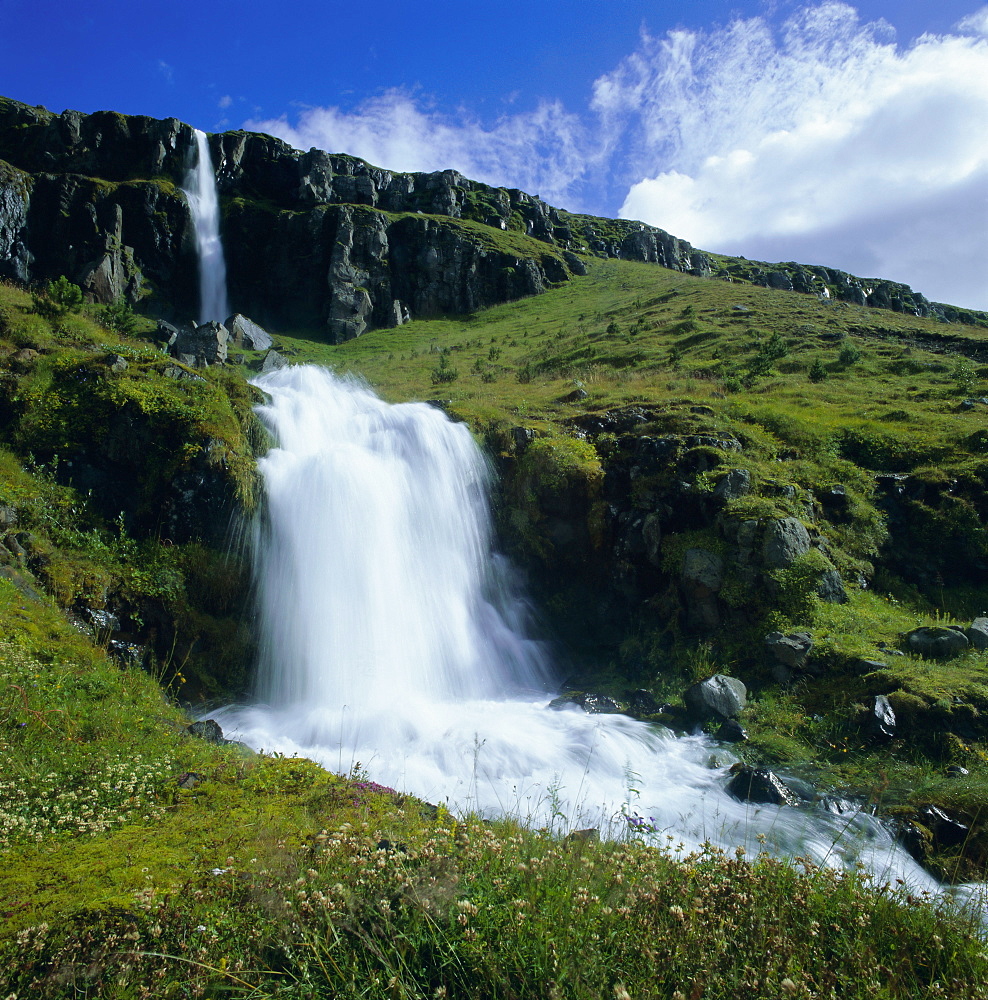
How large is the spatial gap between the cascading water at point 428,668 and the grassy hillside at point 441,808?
2.62ft

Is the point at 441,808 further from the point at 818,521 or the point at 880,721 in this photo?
the point at 818,521

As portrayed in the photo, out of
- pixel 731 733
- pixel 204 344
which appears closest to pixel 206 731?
pixel 731 733

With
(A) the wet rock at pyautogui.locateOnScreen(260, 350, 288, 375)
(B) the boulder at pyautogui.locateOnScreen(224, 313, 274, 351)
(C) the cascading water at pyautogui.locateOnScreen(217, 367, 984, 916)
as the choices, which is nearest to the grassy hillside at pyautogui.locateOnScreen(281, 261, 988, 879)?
(C) the cascading water at pyautogui.locateOnScreen(217, 367, 984, 916)

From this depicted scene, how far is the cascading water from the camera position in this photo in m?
6.52

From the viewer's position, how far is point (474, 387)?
2164 cm

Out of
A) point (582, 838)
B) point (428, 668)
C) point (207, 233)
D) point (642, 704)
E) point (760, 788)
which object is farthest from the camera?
point (207, 233)

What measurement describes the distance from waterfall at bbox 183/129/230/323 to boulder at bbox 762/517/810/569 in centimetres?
4837

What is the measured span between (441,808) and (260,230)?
6266cm

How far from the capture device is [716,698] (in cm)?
888

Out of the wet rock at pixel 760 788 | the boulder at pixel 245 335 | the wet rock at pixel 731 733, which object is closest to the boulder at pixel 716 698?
the wet rock at pixel 731 733

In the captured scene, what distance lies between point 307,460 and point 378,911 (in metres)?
11.0

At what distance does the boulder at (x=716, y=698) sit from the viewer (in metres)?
8.81

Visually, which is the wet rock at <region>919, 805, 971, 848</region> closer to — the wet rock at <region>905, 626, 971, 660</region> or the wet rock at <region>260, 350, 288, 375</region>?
the wet rock at <region>905, 626, 971, 660</region>

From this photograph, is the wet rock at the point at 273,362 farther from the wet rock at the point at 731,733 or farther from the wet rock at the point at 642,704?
the wet rock at the point at 731,733
